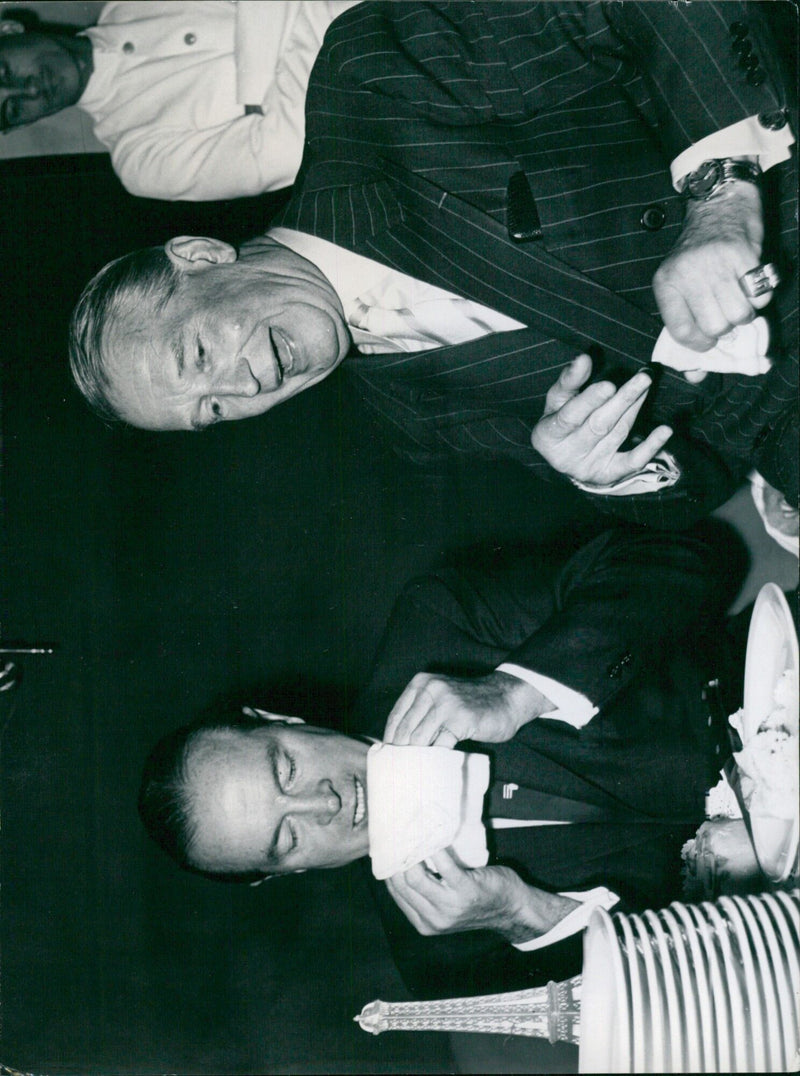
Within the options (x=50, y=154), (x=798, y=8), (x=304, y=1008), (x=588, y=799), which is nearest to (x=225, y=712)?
(x=304, y=1008)

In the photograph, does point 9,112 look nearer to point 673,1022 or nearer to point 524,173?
point 524,173

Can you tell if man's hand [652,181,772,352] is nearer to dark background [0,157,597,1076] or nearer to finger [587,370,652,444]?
finger [587,370,652,444]

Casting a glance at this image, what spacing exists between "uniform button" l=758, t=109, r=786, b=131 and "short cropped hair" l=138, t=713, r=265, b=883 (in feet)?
3.24

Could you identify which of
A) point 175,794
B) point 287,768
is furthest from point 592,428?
point 175,794

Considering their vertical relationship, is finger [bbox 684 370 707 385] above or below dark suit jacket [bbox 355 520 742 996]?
above

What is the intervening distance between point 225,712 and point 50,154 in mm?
869

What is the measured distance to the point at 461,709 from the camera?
3.67 feet

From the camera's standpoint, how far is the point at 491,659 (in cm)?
124

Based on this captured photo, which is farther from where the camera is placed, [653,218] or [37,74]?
[37,74]

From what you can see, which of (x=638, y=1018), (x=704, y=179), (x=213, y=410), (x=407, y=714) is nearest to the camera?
(x=638, y=1018)

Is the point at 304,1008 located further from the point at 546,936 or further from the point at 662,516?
the point at 662,516

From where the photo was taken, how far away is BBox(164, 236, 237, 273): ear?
1.22 metres

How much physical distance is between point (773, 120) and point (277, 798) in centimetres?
106

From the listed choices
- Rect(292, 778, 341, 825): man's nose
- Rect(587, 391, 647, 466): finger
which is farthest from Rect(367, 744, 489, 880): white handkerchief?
Rect(587, 391, 647, 466): finger
